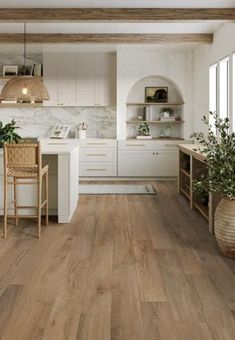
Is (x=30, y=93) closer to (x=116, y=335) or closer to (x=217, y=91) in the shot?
(x=217, y=91)

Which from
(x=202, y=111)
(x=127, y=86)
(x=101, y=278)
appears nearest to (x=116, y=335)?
(x=101, y=278)

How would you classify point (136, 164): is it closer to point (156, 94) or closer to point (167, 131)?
point (167, 131)

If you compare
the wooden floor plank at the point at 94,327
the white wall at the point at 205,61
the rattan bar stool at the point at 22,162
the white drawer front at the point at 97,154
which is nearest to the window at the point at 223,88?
the white wall at the point at 205,61

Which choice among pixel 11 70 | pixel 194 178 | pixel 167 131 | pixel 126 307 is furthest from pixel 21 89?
pixel 167 131

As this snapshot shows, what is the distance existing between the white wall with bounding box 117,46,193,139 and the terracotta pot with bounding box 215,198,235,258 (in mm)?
5506

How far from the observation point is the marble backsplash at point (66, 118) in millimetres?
9852

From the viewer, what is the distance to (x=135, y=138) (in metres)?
9.80

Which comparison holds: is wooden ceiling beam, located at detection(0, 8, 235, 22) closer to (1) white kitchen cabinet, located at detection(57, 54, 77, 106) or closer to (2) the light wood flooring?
(2) the light wood flooring

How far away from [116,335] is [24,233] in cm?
268

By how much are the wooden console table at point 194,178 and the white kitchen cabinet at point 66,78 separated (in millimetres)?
3044

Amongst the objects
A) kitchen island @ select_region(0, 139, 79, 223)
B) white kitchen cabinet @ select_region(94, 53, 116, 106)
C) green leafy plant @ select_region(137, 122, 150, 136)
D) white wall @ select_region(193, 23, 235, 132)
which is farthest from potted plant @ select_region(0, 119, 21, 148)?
green leafy plant @ select_region(137, 122, 150, 136)

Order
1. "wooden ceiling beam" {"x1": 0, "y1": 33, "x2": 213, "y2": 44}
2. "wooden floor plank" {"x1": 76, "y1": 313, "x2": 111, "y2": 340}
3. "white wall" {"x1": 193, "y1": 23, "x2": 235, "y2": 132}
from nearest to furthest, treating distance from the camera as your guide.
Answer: "wooden floor plank" {"x1": 76, "y1": 313, "x2": 111, "y2": 340}
"white wall" {"x1": 193, "y1": 23, "x2": 235, "y2": 132}
"wooden ceiling beam" {"x1": 0, "y1": 33, "x2": 213, "y2": 44}

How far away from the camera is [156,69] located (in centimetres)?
942

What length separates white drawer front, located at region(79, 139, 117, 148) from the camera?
933 centimetres
